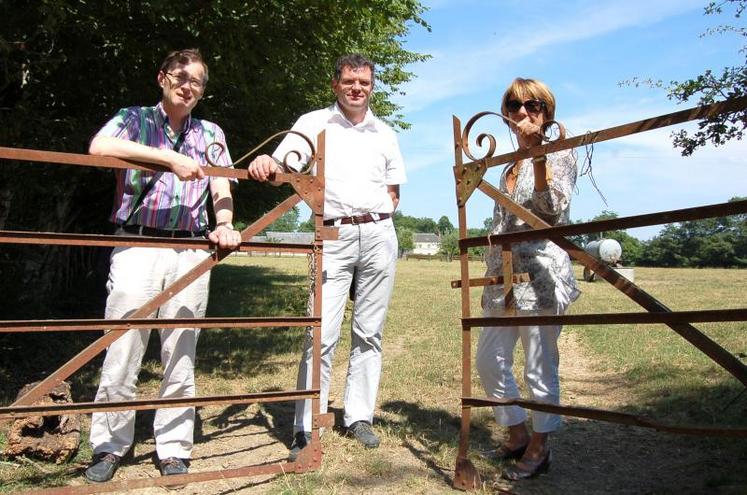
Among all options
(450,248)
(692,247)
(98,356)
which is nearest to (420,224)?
(450,248)

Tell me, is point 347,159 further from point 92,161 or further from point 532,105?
point 92,161

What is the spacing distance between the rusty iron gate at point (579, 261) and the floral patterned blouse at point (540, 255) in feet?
0.44

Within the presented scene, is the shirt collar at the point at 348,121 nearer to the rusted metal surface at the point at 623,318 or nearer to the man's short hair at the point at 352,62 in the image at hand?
the man's short hair at the point at 352,62

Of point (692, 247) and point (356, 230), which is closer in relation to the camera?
point (356, 230)

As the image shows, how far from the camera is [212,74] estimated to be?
23.2 feet

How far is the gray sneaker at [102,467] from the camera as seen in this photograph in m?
3.47

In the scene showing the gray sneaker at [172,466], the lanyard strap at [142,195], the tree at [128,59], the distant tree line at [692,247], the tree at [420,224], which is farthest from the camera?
the tree at [420,224]

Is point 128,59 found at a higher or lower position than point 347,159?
higher

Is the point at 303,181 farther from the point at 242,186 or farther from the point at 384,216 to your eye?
the point at 242,186

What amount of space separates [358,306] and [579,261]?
168cm

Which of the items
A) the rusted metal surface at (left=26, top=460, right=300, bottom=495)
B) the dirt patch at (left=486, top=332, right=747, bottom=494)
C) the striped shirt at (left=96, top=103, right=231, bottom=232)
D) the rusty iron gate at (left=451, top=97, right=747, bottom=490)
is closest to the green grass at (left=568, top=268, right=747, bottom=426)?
the dirt patch at (left=486, top=332, right=747, bottom=494)

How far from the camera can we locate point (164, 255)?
11.6 ft

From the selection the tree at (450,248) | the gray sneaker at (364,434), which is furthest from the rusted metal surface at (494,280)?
the tree at (450,248)

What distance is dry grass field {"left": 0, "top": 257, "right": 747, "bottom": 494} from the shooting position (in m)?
3.62
